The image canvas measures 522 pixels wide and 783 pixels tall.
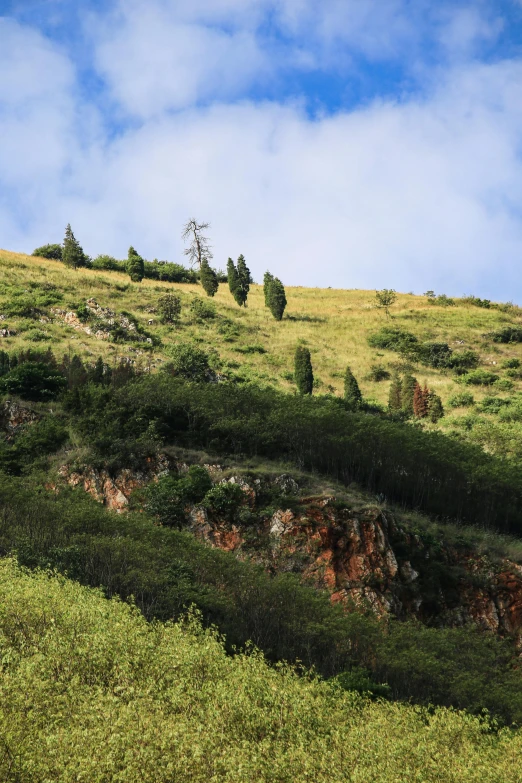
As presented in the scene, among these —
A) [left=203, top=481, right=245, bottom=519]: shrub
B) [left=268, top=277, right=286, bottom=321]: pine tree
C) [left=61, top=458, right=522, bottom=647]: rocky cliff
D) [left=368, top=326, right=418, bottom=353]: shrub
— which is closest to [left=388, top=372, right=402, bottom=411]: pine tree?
[left=368, top=326, right=418, bottom=353]: shrub

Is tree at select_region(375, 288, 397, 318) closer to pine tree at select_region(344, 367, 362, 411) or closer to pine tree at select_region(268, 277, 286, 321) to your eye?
pine tree at select_region(268, 277, 286, 321)

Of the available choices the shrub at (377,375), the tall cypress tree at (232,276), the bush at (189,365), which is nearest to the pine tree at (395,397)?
the shrub at (377,375)

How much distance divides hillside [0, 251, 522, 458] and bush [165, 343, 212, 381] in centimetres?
344

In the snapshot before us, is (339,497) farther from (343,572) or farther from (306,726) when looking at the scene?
(306,726)

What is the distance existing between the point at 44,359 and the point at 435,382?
48805 millimetres

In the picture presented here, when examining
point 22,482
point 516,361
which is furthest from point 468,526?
point 516,361

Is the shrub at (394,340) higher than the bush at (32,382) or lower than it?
higher

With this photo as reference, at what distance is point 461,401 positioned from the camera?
9050 centimetres

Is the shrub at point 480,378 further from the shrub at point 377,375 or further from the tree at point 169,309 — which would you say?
the tree at point 169,309

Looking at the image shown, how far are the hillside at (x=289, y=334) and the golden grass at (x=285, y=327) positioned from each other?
16 cm

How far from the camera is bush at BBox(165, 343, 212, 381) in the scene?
3174 inches

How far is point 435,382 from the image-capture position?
3863 inches

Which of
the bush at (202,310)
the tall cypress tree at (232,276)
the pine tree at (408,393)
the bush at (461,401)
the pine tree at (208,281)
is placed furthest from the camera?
the pine tree at (208,281)

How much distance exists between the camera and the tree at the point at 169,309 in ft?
344
